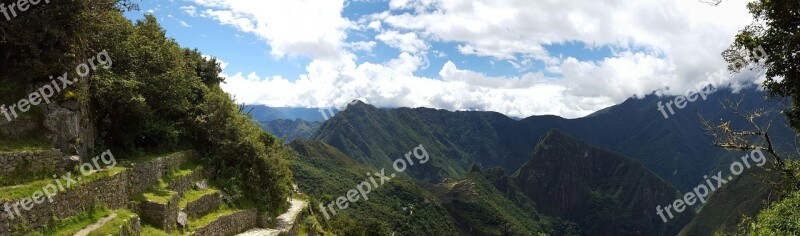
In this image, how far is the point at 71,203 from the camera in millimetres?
16406

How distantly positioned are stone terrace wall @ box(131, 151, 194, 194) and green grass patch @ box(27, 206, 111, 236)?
3.44m

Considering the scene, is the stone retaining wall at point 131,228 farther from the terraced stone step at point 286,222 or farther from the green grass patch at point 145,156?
the terraced stone step at point 286,222

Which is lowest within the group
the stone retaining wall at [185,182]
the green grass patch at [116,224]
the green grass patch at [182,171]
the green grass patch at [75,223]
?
A: the green grass patch at [116,224]

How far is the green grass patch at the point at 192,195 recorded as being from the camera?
23847mm

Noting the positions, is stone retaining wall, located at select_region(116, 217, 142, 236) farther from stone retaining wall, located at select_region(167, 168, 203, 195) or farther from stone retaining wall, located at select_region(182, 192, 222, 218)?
stone retaining wall, located at select_region(167, 168, 203, 195)

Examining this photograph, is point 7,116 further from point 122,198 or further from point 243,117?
point 243,117

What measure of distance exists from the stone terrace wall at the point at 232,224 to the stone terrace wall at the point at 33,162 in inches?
260

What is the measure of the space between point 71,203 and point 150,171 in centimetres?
658

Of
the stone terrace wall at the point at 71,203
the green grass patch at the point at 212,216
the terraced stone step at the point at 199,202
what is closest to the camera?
the stone terrace wall at the point at 71,203

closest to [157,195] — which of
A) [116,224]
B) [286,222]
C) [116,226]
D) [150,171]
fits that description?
[150,171]

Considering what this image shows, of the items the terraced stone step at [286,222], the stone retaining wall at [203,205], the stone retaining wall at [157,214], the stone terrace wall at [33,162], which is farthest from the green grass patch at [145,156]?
the terraced stone step at [286,222]

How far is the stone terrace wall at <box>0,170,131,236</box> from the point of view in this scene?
45.8 feet

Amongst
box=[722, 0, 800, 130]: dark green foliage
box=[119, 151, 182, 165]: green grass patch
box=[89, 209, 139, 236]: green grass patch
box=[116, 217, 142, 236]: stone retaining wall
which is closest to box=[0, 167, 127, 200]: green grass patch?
box=[89, 209, 139, 236]: green grass patch

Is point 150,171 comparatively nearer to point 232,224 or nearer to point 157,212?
point 157,212
